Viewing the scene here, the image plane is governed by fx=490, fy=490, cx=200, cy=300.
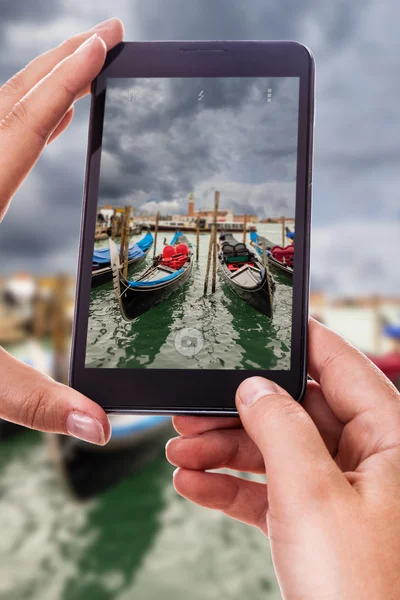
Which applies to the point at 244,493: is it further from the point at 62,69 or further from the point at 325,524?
the point at 62,69

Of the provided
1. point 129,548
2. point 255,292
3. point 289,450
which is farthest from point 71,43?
point 129,548

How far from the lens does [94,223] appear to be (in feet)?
2.62

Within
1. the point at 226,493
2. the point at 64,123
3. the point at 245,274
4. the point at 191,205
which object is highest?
the point at 64,123

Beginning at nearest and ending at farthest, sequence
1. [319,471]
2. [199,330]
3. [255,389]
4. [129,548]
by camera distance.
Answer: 1. [319,471]
2. [255,389]
3. [199,330]
4. [129,548]

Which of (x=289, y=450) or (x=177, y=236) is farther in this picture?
(x=177, y=236)

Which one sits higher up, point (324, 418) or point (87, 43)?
point (87, 43)

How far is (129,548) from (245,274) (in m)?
4.13

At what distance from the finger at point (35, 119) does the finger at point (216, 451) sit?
1.53 feet

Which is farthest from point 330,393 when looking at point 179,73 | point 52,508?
point 52,508

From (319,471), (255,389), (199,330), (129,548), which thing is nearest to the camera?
(319,471)

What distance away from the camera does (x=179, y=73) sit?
812mm

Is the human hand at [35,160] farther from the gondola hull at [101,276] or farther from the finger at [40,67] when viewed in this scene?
the gondola hull at [101,276]

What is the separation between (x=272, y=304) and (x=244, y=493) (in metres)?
0.32

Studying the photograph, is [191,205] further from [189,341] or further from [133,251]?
[189,341]
